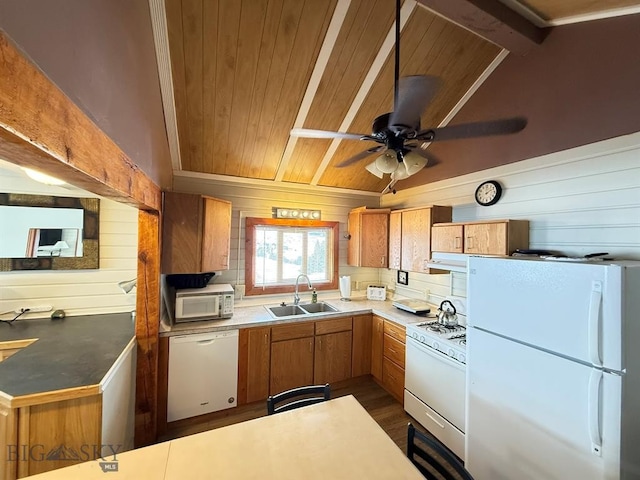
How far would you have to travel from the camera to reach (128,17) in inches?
49.0

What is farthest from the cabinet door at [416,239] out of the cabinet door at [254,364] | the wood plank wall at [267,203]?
the cabinet door at [254,364]

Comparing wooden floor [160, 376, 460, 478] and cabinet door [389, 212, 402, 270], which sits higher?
cabinet door [389, 212, 402, 270]

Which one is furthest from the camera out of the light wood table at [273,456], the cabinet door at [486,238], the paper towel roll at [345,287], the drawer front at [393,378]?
the paper towel roll at [345,287]

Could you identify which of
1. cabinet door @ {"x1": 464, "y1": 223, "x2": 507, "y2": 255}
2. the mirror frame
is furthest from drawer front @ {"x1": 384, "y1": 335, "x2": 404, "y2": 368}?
the mirror frame

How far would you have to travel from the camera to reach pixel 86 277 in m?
2.32

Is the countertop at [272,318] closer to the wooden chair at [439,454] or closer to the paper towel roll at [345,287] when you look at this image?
the paper towel roll at [345,287]

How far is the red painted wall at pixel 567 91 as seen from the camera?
5.16 ft

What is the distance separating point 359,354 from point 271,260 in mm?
1568

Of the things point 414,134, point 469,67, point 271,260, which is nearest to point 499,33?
point 469,67

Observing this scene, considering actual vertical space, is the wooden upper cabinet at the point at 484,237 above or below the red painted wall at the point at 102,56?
below

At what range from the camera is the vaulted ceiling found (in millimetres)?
1687

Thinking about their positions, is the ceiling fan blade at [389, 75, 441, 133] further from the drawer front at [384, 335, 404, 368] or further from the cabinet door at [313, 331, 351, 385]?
the cabinet door at [313, 331, 351, 385]

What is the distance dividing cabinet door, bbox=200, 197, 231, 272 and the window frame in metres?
0.49

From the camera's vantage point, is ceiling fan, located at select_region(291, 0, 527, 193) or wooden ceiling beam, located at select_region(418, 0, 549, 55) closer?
ceiling fan, located at select_region(291, 0, 527, 193)
